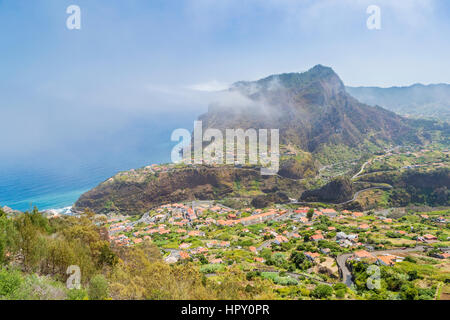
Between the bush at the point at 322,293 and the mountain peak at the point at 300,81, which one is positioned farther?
the mountain peak at the point at 300,81

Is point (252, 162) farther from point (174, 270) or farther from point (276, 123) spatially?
point (174, 270)

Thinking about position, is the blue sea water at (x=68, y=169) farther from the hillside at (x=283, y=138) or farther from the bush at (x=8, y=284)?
the bush at (x=8, y=284)

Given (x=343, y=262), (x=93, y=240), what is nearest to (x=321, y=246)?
(x=343, y=262)

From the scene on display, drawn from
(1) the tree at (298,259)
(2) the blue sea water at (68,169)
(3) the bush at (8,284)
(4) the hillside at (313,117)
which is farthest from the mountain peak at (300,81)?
(3) the bush at (8,284)

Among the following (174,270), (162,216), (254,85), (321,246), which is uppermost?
(254,85)

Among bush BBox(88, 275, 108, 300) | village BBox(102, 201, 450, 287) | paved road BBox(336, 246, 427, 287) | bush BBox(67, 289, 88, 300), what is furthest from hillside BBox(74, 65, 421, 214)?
bush BBox(67, 289, 88, 300)

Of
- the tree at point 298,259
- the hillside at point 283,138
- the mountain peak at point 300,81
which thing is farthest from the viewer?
the mountain peak at point 300,81

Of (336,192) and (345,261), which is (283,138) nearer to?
(336,192)

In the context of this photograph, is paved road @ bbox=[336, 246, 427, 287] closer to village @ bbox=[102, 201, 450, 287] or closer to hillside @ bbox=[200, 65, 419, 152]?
village @ bbox=[102, 201, 450, 287]

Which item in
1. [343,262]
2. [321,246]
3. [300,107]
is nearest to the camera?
[343,262]
